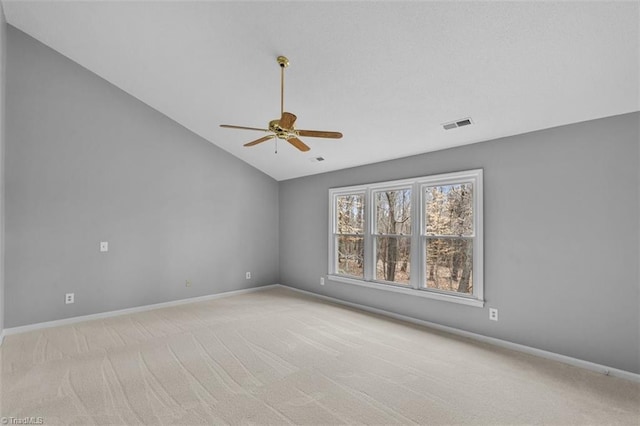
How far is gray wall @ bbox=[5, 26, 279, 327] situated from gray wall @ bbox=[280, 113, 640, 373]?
3.84 metres

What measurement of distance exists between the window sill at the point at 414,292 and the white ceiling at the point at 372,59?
191 cm

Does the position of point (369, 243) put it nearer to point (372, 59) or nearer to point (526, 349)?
point (526, 349)

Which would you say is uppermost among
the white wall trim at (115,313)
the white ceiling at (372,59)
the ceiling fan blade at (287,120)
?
the white ceiling at (372,59)

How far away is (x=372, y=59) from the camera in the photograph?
112 inches

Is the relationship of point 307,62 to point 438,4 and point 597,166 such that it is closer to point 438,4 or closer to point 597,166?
point 438,4

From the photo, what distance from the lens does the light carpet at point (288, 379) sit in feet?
7.18

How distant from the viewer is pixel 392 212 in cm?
473

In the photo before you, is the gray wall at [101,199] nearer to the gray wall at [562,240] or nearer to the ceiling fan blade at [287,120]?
the ceiling fan blade at [287,120]

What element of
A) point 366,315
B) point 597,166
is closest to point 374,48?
point 597,166

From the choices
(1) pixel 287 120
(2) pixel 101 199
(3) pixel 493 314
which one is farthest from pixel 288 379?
(2) pixel 101 199

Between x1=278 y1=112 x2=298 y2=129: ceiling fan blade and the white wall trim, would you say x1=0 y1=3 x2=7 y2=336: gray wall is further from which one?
x1=278 y1=112 x2=298 y2=129: ceiling fan blade

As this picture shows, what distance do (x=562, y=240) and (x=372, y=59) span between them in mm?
2592

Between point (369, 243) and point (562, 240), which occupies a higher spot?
point (562, 240)

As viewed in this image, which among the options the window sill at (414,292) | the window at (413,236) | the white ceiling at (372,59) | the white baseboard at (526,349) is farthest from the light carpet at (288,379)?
the white ceiling at (372,59)
